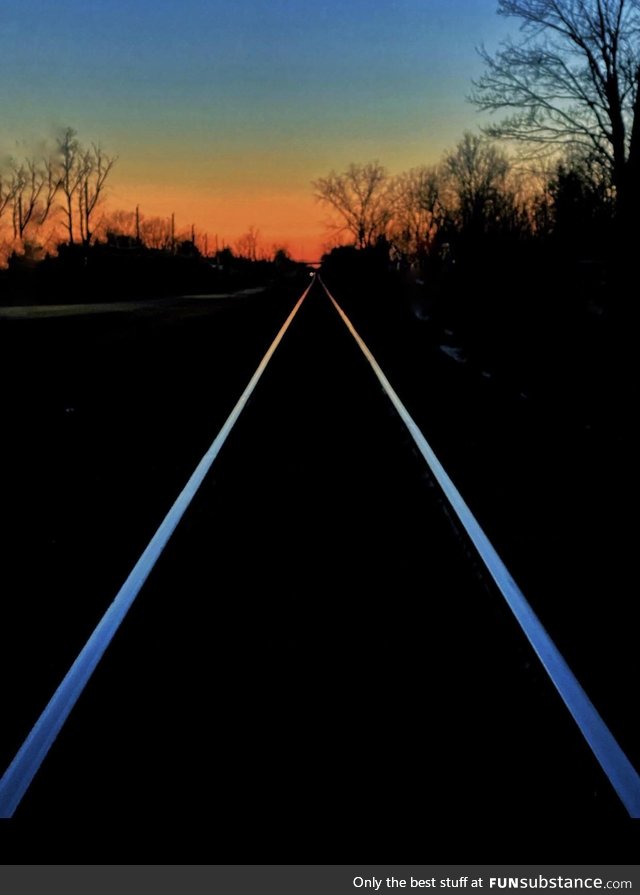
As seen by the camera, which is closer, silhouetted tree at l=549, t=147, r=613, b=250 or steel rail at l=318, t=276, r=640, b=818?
steel rail at l=318, t=276, r=640, b=818

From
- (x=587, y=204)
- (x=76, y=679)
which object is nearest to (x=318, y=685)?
(x=76, y=679)

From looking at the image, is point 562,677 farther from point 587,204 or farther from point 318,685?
point 587,204

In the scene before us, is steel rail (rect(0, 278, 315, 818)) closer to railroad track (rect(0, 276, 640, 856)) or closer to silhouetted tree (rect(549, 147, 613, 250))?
railroad track (rect(0, 276, 640, 856))

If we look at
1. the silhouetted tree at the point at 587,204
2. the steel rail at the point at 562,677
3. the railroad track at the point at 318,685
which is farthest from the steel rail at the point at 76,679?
the silhouetted tree at the point at 587,204

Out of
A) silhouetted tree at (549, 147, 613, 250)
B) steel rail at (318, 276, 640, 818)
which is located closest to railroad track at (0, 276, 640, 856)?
steel rail at (318, 276, 640, 818)

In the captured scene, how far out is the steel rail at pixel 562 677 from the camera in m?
2.88

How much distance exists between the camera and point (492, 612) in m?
4.43

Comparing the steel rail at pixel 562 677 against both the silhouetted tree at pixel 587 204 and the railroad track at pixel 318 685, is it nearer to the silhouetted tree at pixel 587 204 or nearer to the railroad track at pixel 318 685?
the railroad track at pixel 318 685

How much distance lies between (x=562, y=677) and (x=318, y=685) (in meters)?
1.05

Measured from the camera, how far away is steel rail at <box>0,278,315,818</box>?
2.85 m

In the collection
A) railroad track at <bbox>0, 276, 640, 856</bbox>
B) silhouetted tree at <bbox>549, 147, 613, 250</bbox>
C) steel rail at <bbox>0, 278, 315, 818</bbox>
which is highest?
silhouetted tree at <bbox>549, 147, 613, 250</bbox>

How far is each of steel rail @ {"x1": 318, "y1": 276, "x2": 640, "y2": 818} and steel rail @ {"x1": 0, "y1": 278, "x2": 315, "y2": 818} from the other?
6.50ft

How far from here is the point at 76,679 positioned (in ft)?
11.8

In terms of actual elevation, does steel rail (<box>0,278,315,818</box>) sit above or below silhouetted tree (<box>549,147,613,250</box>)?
below
